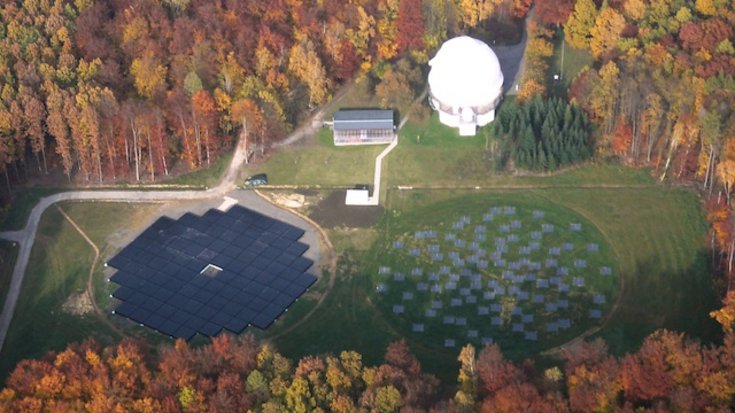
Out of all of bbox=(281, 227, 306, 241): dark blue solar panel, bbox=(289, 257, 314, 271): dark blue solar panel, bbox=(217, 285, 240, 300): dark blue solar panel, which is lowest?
bbox=(217, 285, 240, 300): dark blue solar panel

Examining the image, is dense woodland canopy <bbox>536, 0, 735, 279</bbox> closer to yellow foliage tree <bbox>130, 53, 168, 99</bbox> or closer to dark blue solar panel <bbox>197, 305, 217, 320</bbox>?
dark blue solar panel <bbox>197, 305, 217, 320</bbox>

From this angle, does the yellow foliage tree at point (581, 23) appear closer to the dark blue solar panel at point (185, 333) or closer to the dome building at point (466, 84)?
the dome building at point (466, 84)

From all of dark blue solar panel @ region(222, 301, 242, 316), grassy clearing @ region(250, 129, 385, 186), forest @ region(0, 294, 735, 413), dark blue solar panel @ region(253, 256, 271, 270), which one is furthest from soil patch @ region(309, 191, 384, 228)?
forest @ region(0, 294, 735, 413)

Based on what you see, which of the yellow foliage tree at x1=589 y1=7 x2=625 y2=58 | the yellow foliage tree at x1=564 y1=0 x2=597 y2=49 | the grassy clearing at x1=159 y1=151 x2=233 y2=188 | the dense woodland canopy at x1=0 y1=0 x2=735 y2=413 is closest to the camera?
the dense woodland canopy at x1=0 y1=0 x2=735 y2=413

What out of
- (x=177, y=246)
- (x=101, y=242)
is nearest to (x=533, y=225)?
(x=177, y=246)

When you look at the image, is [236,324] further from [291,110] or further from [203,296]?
[291,110]

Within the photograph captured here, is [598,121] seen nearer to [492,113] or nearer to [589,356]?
[492,113]
